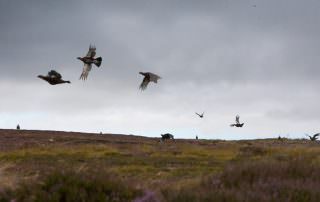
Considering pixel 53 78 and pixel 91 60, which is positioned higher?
pixel 91 60

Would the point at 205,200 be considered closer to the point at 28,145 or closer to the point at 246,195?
the point at 246,195

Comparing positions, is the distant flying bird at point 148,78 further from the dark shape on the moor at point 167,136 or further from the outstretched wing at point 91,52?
the dark shape on the moor at point 167,136

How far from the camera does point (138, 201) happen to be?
1176cm

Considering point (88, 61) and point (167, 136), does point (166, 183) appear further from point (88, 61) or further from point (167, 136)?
point (167, 136)

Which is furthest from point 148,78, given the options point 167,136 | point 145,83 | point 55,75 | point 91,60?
point 167,136

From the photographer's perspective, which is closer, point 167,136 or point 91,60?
point 91,60

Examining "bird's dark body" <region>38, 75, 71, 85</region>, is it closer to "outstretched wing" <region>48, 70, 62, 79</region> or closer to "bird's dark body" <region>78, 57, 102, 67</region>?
"outstretched wing" <region>48, 70, 62, 79</region>

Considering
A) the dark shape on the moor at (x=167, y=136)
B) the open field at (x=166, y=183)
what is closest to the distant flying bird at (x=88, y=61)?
the open field at (x=166, y=183)

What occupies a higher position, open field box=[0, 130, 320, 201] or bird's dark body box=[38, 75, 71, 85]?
bird's dark body box=[38, 75, 71, 85]

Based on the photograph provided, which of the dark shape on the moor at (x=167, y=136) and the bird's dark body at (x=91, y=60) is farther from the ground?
the dark shape on the moor at (x=167, y=136)

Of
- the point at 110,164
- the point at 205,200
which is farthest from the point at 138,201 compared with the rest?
the point at 110,164

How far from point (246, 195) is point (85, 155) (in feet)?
61.5

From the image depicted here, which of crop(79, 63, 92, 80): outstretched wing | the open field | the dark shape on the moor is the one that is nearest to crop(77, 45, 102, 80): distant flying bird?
crop(79, 63, 92, 80): outstretched wing

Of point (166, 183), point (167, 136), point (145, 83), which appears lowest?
point (166, 183)
